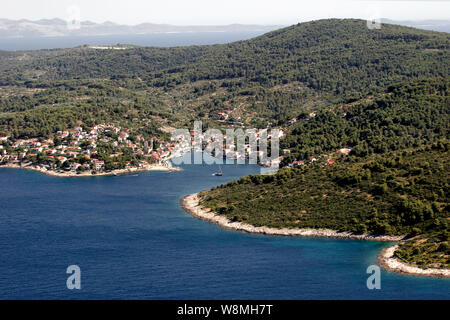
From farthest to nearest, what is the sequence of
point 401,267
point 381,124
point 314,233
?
point 381,124 → point 314,233 → point 401,267

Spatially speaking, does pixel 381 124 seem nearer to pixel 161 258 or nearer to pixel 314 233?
pixel 314 233

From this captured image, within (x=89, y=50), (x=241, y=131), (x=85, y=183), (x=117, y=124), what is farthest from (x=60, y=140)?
(x=89, y=50)

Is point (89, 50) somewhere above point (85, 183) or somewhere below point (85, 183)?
above

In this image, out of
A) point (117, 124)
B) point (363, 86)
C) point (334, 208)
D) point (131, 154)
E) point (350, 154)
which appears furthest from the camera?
point (363, 86)

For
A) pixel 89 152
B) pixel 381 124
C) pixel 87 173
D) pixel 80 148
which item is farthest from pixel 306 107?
pixel 87 173

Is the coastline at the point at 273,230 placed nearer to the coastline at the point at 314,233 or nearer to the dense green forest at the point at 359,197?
the coastline at the point at 314,233

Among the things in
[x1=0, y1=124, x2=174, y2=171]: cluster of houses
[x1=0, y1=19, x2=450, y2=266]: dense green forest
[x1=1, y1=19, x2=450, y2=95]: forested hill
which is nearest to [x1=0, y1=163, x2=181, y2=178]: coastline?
[x1=0, y1=124, x2=174, y2=171]: cluster of houses

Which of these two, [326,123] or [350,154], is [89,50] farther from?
[350,154]
